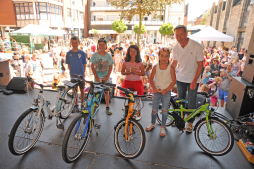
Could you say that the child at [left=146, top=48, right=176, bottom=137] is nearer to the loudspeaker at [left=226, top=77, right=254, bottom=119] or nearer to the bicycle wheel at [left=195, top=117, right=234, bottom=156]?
the bicycle wheel at [left=195, top=117, right=234, bottom=156]

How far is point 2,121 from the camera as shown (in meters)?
3.46

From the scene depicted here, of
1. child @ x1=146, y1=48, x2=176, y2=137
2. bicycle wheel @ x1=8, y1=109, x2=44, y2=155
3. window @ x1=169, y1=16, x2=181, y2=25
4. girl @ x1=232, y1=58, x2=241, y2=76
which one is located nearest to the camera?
bicycle wheel @ x1=8, y1=109, x2=44, y2=155

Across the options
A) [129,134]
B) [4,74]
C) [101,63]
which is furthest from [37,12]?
[129,134]

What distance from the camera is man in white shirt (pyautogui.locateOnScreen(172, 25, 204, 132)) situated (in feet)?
9.18

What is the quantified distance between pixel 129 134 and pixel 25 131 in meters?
1.59

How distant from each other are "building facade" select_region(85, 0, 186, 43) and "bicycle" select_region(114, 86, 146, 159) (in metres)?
37.8

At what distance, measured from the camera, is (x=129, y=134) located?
8.13ft

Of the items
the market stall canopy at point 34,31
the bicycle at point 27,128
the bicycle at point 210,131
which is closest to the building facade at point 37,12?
the market stall canopy at point 34,31

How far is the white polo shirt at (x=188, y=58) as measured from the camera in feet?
9.21

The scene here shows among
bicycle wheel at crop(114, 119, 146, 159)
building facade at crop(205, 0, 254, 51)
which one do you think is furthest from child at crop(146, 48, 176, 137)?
building facade at crop(205, 0, 254, 51)

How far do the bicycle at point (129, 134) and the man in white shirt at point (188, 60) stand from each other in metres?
1.11

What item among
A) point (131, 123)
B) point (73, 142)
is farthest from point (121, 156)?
point (73, 142)

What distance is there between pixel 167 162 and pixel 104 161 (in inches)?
36.6

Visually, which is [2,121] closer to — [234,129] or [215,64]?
[234,129]
